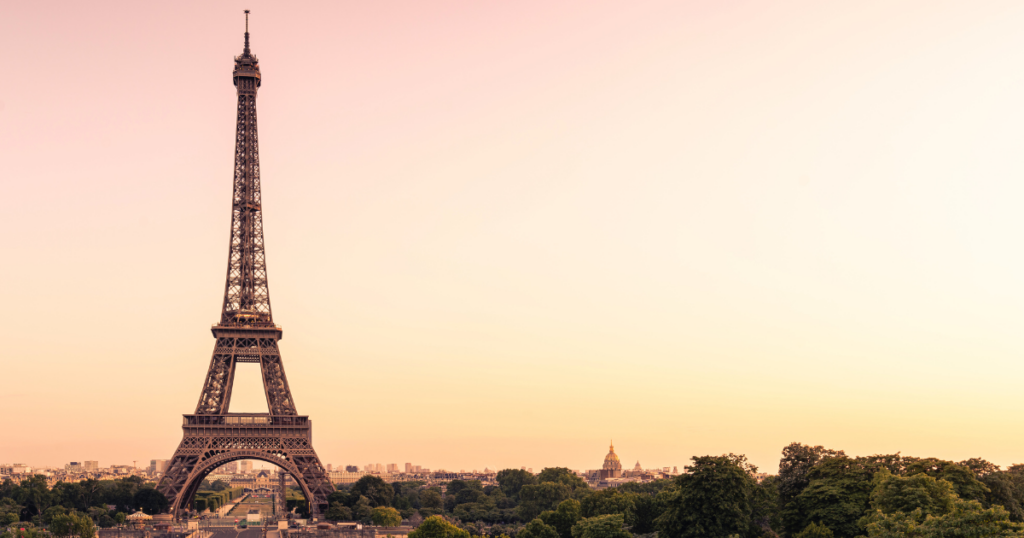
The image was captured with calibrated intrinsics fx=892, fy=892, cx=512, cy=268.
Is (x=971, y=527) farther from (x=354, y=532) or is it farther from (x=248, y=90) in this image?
(x=248, y=90)

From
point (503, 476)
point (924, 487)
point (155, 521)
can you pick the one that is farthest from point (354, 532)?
point (503, 476)

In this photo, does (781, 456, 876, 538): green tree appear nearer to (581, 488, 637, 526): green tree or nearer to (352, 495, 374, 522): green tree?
(581, 488, 637, 526): green tree

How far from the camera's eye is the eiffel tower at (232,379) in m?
89.8

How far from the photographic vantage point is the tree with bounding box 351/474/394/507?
352 ft

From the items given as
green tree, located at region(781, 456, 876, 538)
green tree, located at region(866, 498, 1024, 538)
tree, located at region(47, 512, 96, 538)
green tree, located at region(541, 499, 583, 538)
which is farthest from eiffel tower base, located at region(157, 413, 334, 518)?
green tree, located at region(866, 498, 1024, 538)

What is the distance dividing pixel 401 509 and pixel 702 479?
61504 millimetres

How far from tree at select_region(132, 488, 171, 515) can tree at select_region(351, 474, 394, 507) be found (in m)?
22.2

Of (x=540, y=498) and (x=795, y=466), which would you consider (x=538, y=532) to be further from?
(x=540, y=498)

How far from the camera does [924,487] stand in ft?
169

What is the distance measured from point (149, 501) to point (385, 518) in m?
26.6

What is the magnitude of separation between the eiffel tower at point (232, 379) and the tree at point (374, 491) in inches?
541

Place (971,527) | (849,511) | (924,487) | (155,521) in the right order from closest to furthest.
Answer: (971,527)
(924,487)
(849,511)
(155,521)

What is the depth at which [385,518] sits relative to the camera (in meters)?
92.4

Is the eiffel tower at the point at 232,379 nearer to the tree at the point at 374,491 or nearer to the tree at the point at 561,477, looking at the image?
the tree at the point at 374,491
